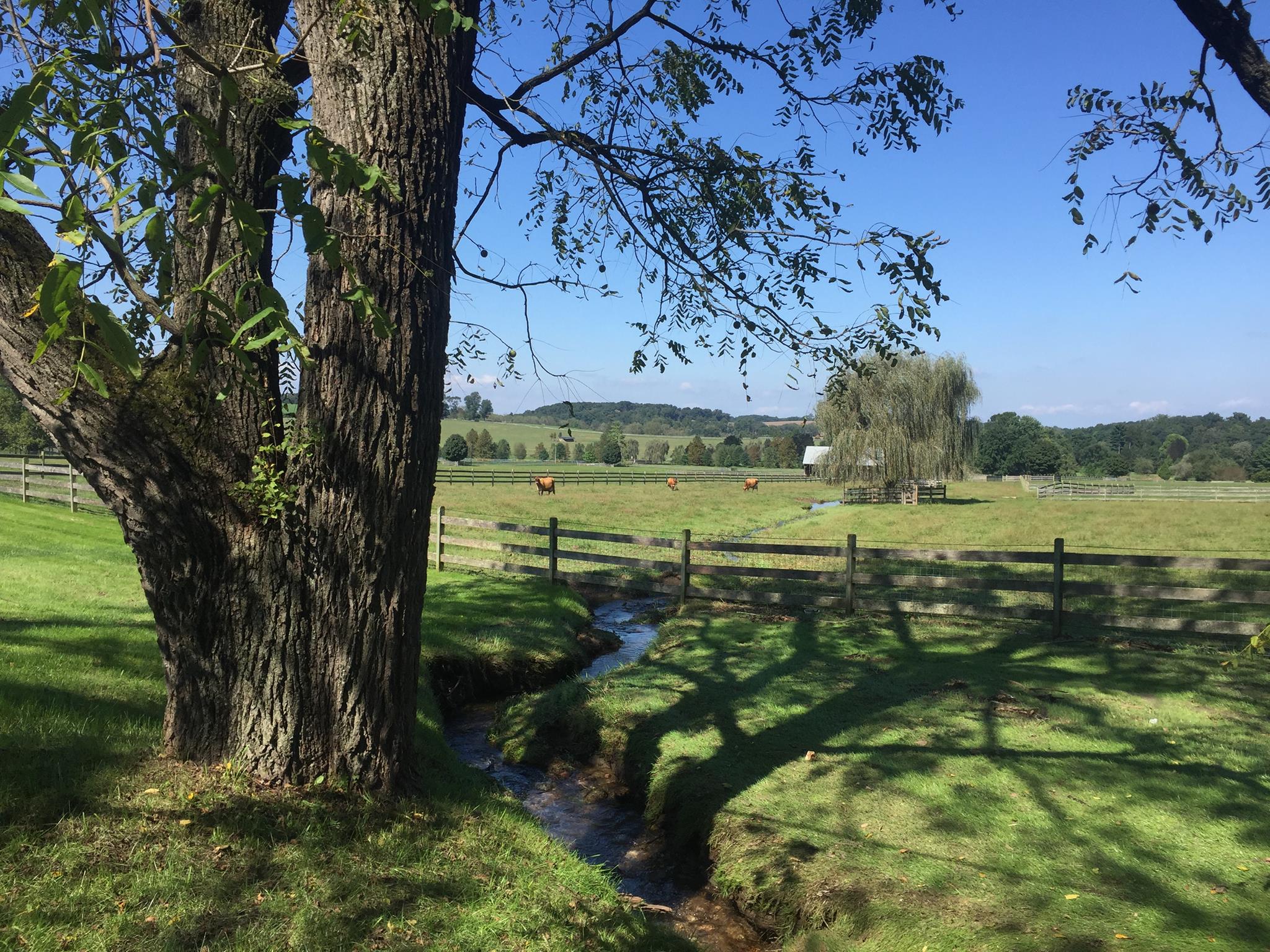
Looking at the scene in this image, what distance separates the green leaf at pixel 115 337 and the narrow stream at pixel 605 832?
3.65m

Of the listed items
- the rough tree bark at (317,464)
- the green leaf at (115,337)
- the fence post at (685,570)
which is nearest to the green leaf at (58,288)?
the green leaf at (115,337)

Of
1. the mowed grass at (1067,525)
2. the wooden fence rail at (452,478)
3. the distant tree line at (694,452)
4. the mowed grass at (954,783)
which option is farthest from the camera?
the distant tree line at (694,452)

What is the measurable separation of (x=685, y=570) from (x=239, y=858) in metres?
9.34

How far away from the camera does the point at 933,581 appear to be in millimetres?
10445

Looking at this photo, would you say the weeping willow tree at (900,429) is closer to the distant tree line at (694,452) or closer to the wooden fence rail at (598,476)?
the wooden fence rail at (598,476)

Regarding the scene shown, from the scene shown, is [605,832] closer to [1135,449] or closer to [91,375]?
[91,375]

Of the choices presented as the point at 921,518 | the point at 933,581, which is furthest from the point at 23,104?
the point at 921,518

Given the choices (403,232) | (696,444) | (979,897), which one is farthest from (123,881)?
(696,444)

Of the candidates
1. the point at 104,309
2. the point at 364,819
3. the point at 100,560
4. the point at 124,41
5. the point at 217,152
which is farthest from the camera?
the point at 100,560

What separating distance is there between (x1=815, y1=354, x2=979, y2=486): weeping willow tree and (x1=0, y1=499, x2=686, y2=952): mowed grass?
1452 inches

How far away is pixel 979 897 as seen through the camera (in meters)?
4.02

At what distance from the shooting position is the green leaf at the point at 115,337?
1.42 metres

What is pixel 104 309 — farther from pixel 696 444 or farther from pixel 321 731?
pixel 696 444

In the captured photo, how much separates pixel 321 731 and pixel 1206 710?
7060 mm
